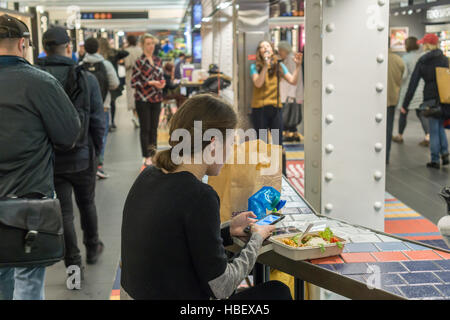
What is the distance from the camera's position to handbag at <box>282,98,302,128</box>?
32.7 ft

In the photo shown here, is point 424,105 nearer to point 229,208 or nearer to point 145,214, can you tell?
point 229,208

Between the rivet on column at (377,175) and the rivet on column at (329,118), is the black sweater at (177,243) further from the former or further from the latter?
the rivet on column at (377,175)

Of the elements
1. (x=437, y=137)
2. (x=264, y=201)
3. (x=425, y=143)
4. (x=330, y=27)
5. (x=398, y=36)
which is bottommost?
(x=425, y=143)

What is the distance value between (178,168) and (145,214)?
218 millimetres

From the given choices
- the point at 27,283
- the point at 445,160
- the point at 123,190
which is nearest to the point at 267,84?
the point at 123,190

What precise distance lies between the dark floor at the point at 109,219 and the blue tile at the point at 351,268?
223cm

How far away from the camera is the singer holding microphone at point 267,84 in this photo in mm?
6918

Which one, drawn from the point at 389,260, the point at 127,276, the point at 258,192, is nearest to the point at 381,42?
the point at 258,192

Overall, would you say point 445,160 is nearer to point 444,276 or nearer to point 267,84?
point 267,84

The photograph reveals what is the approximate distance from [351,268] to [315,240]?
208mm

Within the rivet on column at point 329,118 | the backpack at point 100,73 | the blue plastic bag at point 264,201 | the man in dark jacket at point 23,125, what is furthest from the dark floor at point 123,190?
the rivet on column at point 329,118

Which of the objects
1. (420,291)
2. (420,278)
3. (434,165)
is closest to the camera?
(420,291)

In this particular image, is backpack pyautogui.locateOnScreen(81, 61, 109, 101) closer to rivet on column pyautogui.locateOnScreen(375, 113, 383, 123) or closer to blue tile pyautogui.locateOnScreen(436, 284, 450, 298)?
rivet on column pyautogui.locateOnScreen(375, 113, 383, 123)

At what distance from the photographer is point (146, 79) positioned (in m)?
7.84
